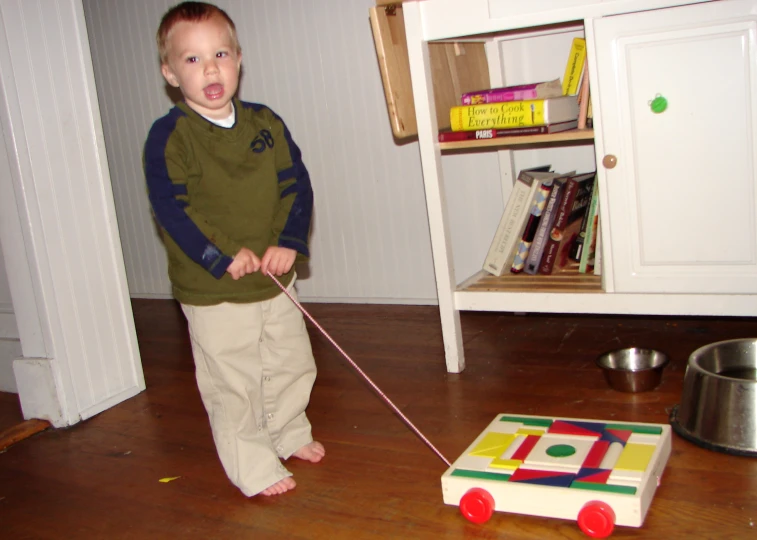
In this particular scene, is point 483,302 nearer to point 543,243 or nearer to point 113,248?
point 543,243

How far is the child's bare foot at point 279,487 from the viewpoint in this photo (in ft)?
5.09

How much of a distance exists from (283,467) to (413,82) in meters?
0.98

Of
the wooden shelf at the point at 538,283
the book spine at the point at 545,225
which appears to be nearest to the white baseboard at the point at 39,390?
the wooden shelf at the point at 538,283

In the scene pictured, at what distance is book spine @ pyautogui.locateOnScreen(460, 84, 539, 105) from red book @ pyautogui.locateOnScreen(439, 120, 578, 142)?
3.9 inches

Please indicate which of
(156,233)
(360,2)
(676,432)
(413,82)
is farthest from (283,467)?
(156,233)

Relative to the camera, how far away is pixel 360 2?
2.62 m

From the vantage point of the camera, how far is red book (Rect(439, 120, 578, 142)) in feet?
6.39

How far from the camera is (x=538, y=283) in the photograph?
209cm

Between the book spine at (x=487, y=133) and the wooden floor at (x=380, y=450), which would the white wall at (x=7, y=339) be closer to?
the wooden floor at (x=380, y=450)

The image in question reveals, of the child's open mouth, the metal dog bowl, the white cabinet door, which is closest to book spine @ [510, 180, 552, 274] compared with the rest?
the white cabinet door

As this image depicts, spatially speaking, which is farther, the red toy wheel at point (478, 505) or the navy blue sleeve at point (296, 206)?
the navy blue sleeve at point (296, 206)

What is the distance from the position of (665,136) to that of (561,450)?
2.47ft

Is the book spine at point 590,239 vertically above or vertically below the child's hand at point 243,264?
below

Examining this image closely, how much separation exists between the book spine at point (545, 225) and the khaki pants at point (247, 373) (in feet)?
2.67
